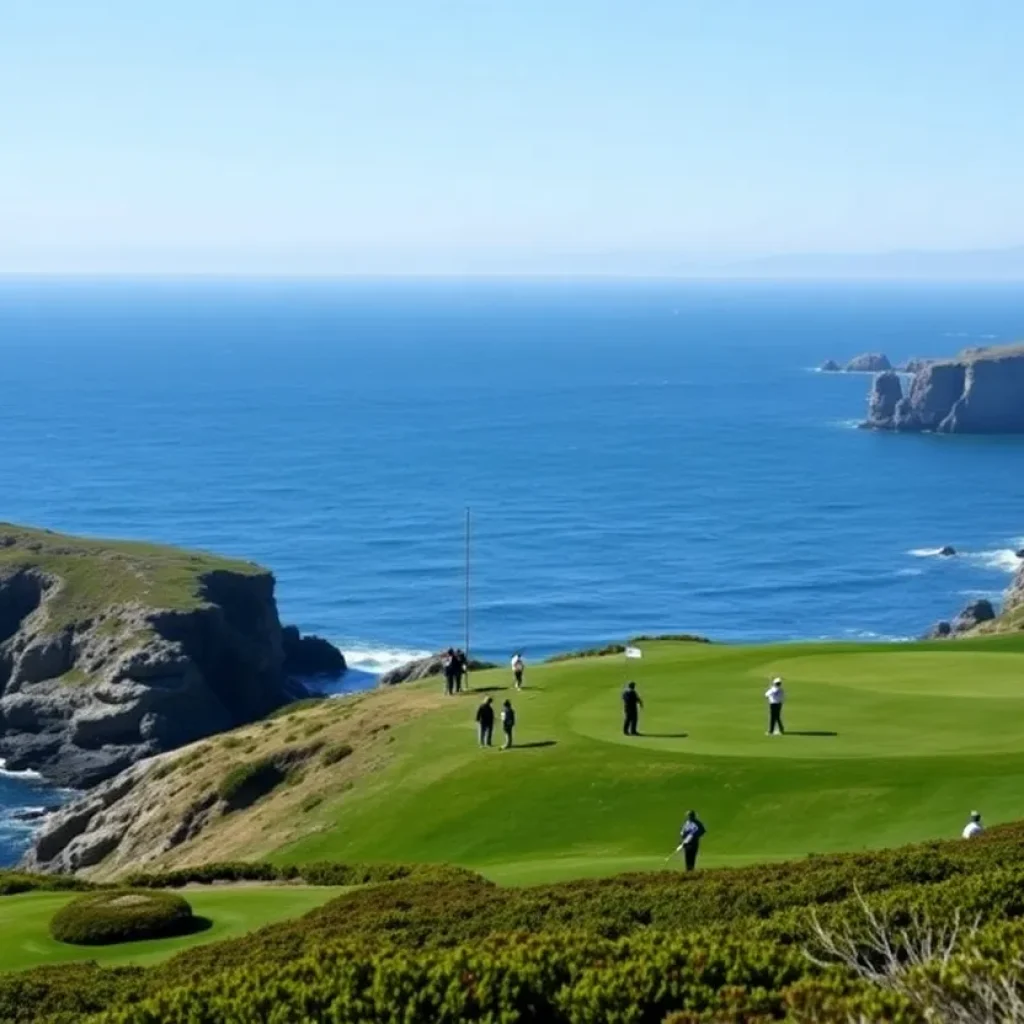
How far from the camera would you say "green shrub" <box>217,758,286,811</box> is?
40219 millimetres

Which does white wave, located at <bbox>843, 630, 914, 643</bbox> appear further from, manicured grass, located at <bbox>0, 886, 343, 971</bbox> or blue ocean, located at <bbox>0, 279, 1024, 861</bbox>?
manicured grass, located at <bbox>0, 886, 343, 971</bbox>

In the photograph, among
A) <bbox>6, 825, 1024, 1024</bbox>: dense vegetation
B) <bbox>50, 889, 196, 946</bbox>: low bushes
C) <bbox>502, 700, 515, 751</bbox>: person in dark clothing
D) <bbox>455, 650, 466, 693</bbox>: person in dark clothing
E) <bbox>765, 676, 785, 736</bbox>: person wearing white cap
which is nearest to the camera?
<bbox>6, 825, 1024, 1024</bbox>: dense vegetation

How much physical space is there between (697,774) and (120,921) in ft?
38.6

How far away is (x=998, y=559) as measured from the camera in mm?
128250

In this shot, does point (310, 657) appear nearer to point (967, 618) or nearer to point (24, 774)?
point (24, 774)

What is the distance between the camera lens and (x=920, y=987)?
1165cm

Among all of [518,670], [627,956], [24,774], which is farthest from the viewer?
[24,774]

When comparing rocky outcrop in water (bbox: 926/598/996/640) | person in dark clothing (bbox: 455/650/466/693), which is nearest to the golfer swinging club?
person in dark clothing (bbox: 455/650/466/693)

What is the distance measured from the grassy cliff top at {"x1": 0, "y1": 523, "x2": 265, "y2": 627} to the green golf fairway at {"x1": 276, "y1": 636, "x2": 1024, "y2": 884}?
5891 cm

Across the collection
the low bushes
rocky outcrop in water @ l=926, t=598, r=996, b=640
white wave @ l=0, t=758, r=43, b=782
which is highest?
the low bushes

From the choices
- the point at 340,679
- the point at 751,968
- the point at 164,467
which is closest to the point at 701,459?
the point at 164,467

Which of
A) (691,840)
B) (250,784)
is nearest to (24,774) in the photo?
(250,784)

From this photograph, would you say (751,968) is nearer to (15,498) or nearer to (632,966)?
(632,966)

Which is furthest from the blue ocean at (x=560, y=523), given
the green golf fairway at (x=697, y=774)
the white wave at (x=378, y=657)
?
the green golf fairway at (x=697, y=774)
